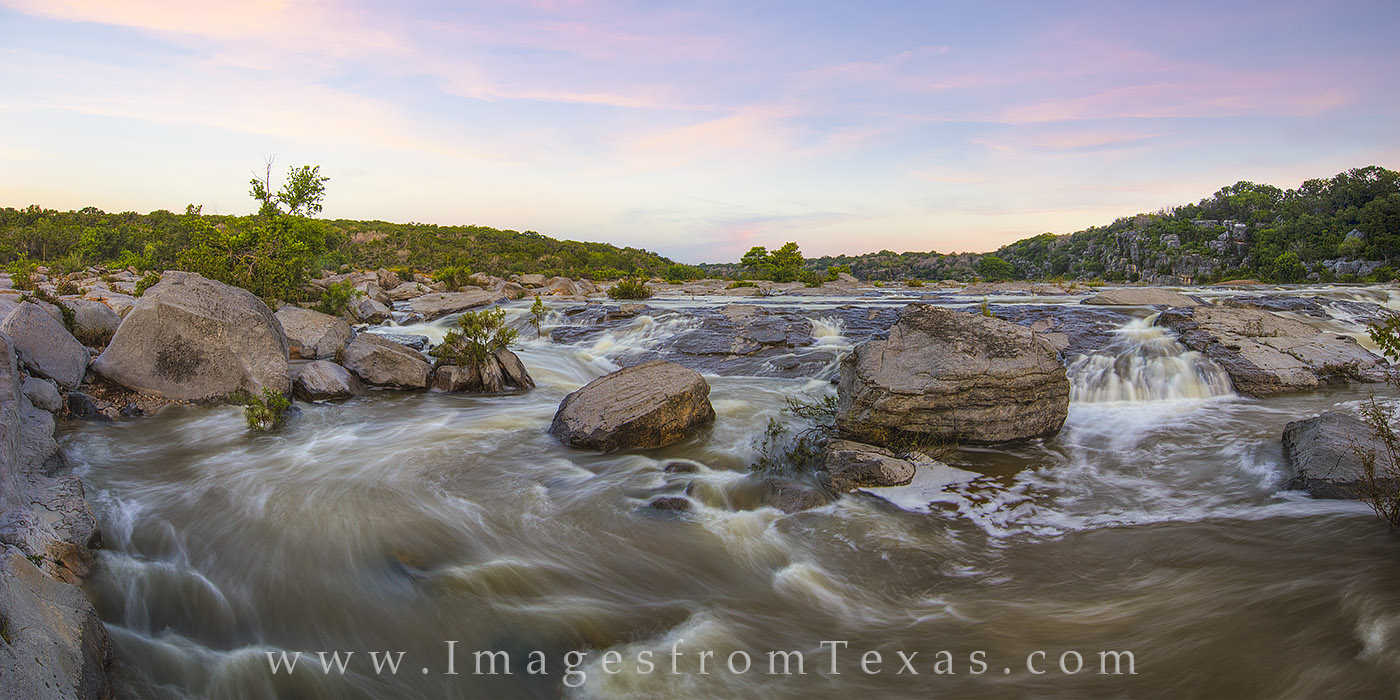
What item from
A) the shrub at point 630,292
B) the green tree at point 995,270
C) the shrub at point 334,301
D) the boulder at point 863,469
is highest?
the green tree at point 995,270

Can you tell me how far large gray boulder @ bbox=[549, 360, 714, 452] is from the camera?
365 inches

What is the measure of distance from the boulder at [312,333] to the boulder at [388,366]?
3.59 feet

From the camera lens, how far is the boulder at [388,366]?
42.0 feet

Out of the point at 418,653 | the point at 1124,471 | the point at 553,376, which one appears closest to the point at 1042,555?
the point at 1124,471

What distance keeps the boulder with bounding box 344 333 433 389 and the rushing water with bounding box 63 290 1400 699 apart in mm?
3092

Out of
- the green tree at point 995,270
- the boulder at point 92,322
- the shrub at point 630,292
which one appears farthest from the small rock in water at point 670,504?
the green tree at point 995,270

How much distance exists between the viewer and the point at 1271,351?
1245 cm

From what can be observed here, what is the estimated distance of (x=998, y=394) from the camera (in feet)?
29.3

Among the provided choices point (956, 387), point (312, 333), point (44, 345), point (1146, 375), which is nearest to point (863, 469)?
point (956, 387)

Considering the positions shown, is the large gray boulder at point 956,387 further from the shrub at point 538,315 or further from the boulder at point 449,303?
the boulder at point 449,303

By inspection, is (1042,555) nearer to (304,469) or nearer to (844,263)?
(304,469)

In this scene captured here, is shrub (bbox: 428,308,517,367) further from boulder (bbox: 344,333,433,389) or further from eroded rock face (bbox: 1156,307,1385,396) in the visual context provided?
eroded rock face (bbox: 1156,307,1385,396)

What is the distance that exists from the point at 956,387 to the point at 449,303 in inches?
931

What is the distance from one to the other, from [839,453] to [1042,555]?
8.91 ft
